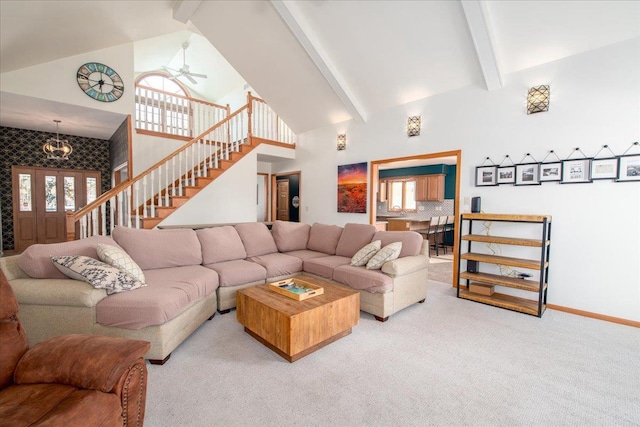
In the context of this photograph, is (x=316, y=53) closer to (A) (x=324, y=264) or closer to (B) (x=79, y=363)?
(A) (x=324, y=264)

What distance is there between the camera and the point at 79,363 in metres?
1.24

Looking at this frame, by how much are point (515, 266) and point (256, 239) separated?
10.8ft

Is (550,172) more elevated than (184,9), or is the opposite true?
(184,9)

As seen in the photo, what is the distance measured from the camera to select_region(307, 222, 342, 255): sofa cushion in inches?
172

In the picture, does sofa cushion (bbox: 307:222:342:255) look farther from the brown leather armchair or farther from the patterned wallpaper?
the patterned wallpaper

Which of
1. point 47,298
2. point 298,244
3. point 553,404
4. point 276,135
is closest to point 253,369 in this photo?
point 47,298

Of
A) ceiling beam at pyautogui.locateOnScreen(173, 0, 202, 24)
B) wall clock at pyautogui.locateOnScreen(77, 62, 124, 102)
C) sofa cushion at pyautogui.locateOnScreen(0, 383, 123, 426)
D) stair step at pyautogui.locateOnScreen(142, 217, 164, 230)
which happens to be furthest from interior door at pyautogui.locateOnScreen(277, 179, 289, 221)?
sofa cushion at pyautogui.locateOnScreen(0, 383, 123, 426)

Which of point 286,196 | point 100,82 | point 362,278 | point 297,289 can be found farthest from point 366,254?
point 100,82

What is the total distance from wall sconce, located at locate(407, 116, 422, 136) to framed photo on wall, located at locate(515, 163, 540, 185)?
5.11ft

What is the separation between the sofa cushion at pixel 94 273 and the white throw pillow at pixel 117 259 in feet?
0.34

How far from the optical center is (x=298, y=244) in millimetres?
4633

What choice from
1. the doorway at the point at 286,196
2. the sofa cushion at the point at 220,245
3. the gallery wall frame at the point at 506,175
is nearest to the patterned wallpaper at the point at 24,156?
the doorway at the point at 286,196

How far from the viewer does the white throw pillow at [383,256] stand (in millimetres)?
3293

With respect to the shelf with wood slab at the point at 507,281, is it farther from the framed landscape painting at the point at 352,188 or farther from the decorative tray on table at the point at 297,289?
A: the framed landscape painting at the point at 352,188
